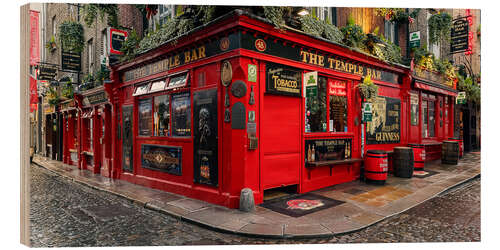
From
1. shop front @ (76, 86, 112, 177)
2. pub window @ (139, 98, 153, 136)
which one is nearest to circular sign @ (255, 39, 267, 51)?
pub window @ (139, 98, 153, 136)

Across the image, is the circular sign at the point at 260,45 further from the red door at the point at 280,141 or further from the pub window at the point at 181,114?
the pub window at the point at 181,114

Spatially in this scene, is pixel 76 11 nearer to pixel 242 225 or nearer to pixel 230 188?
pixel 230 188

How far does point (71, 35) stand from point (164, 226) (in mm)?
8763

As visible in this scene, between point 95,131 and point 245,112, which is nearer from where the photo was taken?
point 245,112

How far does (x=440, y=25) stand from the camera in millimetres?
10133

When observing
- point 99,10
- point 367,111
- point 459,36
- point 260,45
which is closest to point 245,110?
point 260,45

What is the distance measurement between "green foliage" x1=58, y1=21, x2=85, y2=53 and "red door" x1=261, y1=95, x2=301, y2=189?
8.09 m

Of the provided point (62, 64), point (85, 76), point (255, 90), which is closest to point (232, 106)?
point (255, 90)

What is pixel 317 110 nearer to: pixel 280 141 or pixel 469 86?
pixel 280 141

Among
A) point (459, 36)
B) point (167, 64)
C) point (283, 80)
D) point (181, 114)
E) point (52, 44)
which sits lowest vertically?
point (181, 114)

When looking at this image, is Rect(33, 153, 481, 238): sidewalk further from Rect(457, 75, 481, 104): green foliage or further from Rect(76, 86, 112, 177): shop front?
Rect(457, 75, 481, 104): green foliage

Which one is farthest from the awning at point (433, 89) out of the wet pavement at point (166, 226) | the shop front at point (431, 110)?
the wet pavement at point (166, 226)

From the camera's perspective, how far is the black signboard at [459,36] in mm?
9188

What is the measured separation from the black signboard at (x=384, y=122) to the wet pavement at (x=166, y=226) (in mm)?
2966
